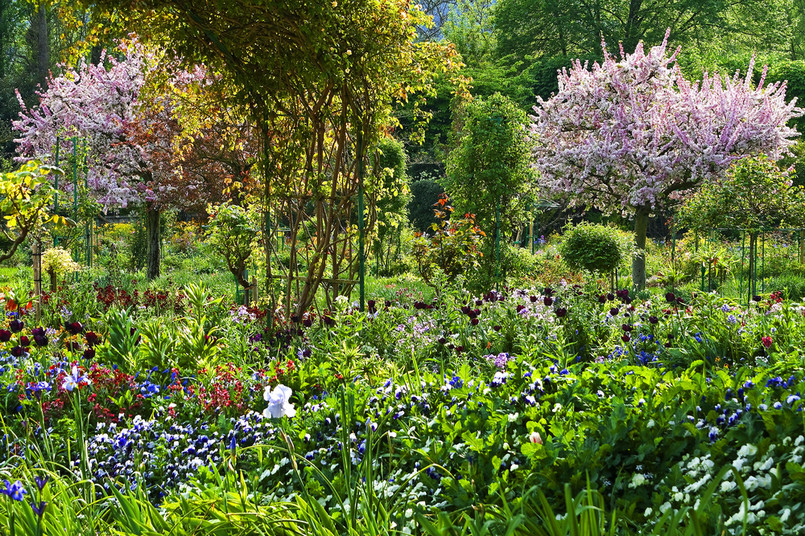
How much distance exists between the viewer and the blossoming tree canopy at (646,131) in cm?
1037

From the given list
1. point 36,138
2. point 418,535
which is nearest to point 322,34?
point 418,535

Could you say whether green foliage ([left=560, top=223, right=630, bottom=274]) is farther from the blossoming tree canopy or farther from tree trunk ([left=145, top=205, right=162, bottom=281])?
tree trunk ([left=145, top=205, right=162, bottom=281])

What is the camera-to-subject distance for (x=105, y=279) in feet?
28.6

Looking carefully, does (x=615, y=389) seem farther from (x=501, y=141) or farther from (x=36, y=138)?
(x=36, y=138)

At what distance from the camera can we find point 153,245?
11.5 m

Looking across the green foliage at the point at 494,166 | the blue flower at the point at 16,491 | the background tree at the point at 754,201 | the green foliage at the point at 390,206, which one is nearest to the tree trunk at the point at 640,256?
the background tree at the point at 754,201

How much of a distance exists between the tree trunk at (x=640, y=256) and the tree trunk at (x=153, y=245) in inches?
323

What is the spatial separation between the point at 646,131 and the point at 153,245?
8.98m

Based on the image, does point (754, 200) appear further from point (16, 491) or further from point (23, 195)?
point (16, 491)

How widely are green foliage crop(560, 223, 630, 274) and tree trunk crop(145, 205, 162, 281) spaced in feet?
23.9

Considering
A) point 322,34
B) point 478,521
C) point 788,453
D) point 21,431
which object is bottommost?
point 21,431

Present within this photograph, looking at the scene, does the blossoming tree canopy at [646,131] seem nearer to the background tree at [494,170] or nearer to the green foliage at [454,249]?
the background tree at [494,170]

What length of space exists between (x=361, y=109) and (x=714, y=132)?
25.2 feet

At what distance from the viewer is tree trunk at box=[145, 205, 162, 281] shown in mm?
11328
